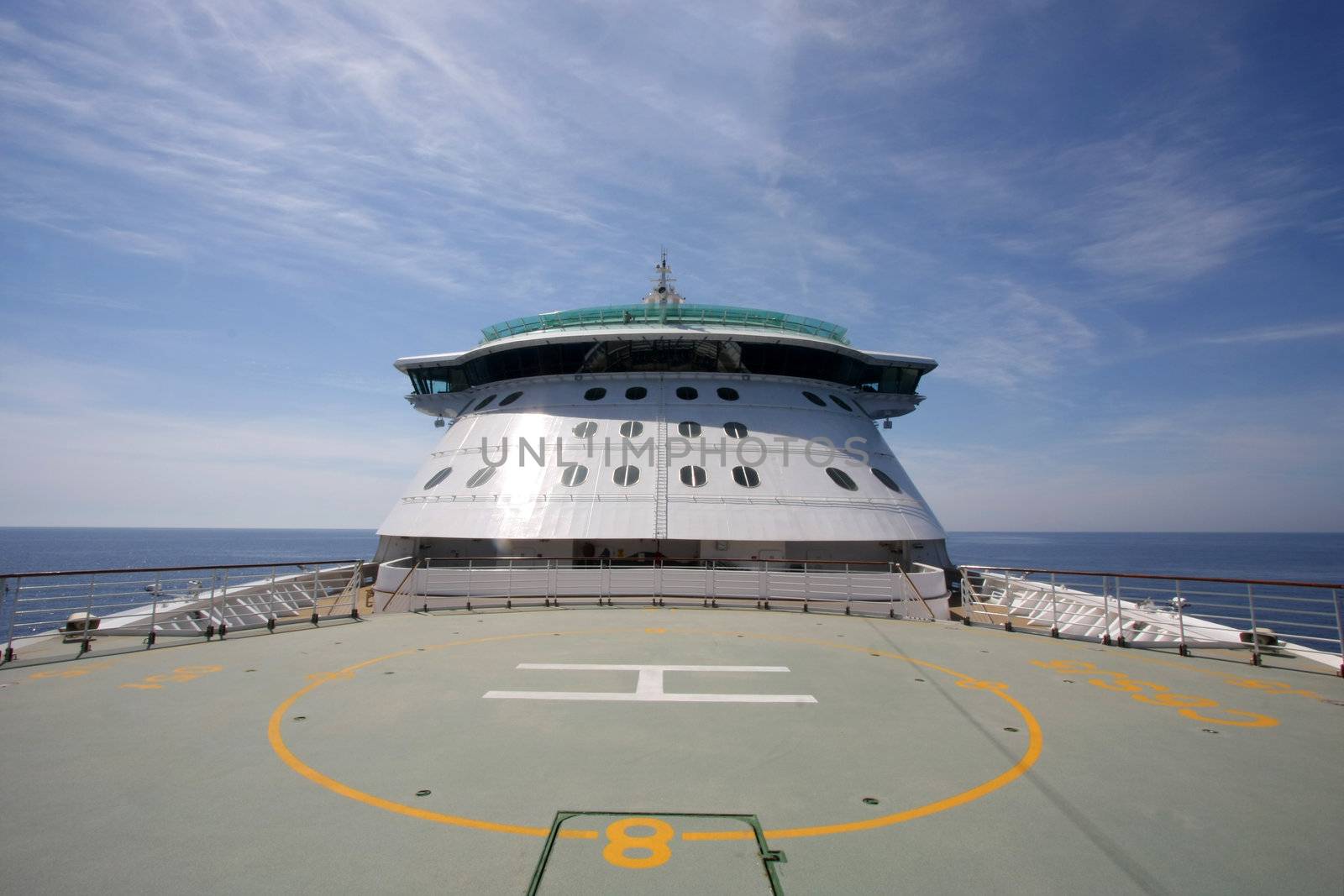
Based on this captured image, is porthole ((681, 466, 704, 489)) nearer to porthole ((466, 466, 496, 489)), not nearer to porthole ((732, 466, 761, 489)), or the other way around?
porthole ((732, 466, 761, 489))

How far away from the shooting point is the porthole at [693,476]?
2045cm

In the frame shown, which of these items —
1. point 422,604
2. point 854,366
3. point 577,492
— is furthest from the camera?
point 854,366

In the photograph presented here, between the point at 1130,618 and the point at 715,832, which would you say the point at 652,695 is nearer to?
the point at 715,832

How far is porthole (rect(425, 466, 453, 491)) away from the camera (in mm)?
21969

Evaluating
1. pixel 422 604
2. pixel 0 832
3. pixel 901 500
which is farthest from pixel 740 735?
pixel 901 500

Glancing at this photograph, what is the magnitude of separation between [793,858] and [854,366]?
77.5 ft

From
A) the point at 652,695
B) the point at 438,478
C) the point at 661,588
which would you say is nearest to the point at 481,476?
the point at 438,478

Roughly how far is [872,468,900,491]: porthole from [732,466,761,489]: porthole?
14.6 ft

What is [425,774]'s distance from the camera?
563 centimetres

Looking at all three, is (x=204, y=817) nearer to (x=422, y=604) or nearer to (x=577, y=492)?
(x=422, y=604)

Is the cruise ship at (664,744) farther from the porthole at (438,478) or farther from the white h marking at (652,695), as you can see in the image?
the porthole at (438,478)

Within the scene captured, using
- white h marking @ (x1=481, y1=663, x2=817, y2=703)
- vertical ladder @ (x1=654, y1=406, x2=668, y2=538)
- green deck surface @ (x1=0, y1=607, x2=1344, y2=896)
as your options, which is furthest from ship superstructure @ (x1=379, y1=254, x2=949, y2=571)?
white h marking @ (x1=481, y1=663, x2=817, y2=703)

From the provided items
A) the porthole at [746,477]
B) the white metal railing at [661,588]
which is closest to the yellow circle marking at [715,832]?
the white metal railing at [661,588]

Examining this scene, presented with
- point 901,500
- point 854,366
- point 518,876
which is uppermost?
point 854,366
